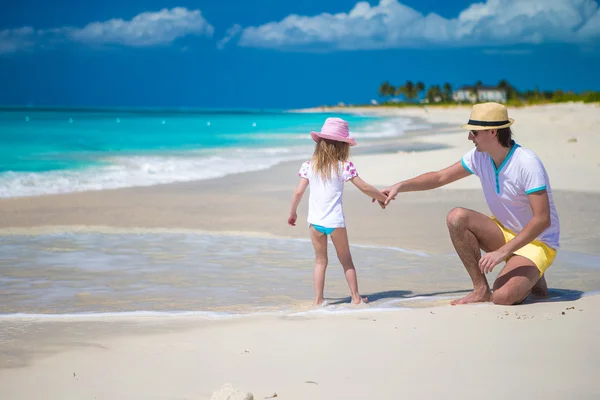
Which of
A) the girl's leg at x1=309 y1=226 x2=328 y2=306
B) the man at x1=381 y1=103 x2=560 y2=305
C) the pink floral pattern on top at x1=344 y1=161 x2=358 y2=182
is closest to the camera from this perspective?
→ the man at x1=381 y1=103 x2=560 y2=305

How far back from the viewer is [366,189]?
4961mm

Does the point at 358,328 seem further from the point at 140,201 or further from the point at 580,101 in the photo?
the point at 580,101

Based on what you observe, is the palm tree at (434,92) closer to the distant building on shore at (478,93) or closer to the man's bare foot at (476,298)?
the distant building on shore at (478,93)

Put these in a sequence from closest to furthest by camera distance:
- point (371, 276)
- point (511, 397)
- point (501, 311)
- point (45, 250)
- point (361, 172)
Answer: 1. point (511, 397)
2. point (501, 311)
3. point (371, 276)
4. point (45, 250)
5. point (361, 172)

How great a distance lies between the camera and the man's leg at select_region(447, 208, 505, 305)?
471 centimetres

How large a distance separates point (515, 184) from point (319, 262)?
1.41 m

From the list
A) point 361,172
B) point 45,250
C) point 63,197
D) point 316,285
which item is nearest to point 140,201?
point 63,197

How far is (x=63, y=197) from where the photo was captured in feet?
37.1

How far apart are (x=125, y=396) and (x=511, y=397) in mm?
Answer: 1499

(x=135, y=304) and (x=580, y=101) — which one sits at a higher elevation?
(x=580, y=101)

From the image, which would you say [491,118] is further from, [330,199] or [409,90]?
[409,90]

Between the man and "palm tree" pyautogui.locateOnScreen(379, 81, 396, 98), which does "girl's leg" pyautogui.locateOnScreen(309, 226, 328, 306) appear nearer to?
the man

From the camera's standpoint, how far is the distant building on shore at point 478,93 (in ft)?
539

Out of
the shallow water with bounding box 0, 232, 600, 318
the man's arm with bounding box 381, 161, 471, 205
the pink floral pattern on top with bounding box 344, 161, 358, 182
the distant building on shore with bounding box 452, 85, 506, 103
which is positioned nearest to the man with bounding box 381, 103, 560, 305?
the man's arm with bounding box 381, 161, 471, 205
